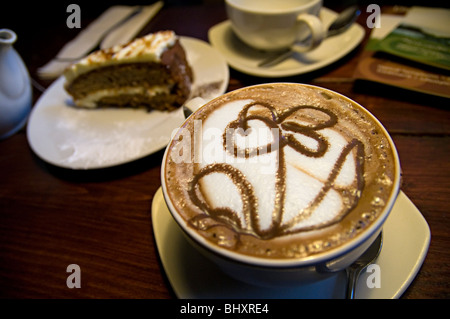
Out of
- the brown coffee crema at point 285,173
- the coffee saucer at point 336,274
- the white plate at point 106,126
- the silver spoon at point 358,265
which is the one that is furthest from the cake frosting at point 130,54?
the silver spoon at point 358,265

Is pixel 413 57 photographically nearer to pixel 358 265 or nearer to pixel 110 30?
pixel 358 265

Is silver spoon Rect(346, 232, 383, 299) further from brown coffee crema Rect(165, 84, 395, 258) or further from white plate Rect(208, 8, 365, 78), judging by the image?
white plate Rect(208, 8, 365, 78)

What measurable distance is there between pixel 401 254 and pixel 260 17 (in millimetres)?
898

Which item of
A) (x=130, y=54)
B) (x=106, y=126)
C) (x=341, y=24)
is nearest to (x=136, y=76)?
(x=130, y=54)

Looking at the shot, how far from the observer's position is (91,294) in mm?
653

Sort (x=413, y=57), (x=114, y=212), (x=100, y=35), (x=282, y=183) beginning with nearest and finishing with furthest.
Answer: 1. (x=282, y=183)
2. (x=114, y=212)
3. (x=413, y=57)
4. (x=100, y=35)

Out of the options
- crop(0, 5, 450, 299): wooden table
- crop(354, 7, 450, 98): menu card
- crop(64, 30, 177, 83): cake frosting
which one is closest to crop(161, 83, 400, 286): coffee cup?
crop(0, 5, 450, 299): wooden table

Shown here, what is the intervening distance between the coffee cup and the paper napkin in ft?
3.44

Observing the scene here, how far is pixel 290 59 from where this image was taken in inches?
47.7

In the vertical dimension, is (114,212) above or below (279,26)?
below

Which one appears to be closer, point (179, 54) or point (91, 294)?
point (91, 294)

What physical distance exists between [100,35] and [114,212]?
106 centimetres
